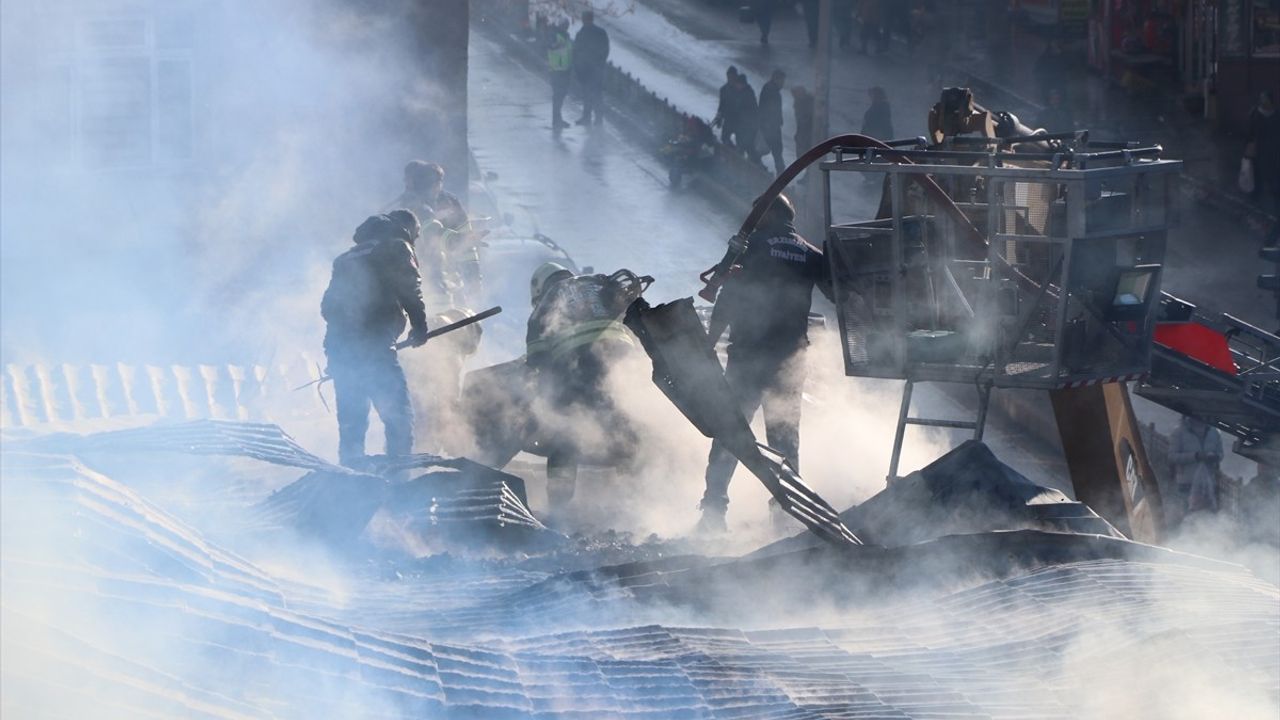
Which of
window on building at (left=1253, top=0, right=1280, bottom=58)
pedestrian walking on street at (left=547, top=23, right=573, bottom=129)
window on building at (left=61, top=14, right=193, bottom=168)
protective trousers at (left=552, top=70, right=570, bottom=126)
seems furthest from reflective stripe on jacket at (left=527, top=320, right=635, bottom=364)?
protective trousers at (left=552, top=70, right=570, bottom=126)

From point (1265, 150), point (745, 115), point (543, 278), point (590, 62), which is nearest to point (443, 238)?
point (543, 278)

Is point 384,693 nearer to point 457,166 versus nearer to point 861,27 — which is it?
point 457,166

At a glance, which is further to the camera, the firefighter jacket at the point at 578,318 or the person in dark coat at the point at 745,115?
the person in dark coat at the point at 745,115

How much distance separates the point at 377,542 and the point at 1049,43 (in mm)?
20148

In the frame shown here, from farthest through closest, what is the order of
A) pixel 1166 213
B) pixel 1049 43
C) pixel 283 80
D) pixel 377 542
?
pixel 1049 43 → pixel 283 80 → pixel 1166 213 → pixel 377 542

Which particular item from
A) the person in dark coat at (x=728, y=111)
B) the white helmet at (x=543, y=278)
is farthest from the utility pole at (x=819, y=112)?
the white helmet at (x=543, y=278)

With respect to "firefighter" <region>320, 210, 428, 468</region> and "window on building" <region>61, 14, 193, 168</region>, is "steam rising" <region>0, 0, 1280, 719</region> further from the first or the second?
"firefighter" <region>320, 210, 428, 468</region>

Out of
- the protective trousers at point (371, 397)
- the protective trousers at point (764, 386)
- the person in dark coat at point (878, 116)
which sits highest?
the protective trousers at point (764, 386)

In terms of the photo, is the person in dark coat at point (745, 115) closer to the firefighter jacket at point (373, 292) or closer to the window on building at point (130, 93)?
the window on building at point (130, 93)

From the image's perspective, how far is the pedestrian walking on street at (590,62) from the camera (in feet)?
78.2

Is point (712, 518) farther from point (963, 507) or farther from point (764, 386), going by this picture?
point (963, 507)

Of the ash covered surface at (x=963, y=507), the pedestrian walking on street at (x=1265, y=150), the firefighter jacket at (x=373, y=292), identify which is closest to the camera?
the ash covered surface at (x=963, y=507)

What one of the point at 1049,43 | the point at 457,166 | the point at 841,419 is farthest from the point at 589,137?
the point at 841,419

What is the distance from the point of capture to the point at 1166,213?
7.62m
